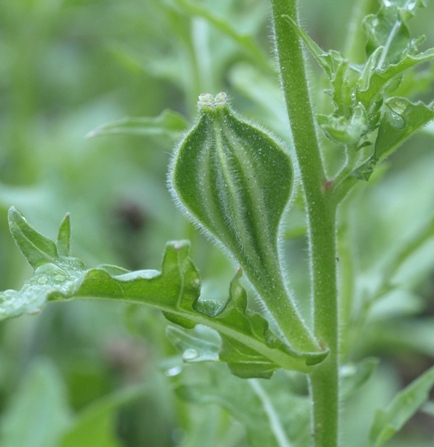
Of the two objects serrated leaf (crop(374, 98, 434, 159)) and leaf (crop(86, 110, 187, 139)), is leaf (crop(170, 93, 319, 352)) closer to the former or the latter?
serrated leaf (crop(374, 98, 434, 159))

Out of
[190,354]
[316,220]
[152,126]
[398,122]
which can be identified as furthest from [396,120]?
[152,126]

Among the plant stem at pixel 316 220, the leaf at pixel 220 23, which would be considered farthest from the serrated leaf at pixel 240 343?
the leaf at pixel 220 23

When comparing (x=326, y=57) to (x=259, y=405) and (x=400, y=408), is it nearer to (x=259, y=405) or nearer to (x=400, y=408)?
(x=400, y=408)

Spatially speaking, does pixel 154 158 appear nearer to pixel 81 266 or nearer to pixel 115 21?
pixel 115 21

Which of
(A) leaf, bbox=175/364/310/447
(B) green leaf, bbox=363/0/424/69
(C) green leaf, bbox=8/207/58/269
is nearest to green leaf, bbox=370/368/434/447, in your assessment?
(A) leaf, bbox=175/364/310/447

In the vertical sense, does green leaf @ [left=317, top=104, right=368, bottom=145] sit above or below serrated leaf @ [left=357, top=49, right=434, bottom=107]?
below

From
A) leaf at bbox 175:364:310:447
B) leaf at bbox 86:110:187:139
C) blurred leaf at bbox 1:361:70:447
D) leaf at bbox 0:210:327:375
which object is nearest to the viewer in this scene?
leaf at bbox 0:210:327:375

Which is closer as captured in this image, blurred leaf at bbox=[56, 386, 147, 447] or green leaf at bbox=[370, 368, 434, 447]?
green leaf at bbox=[370, 368, 434, 447]
